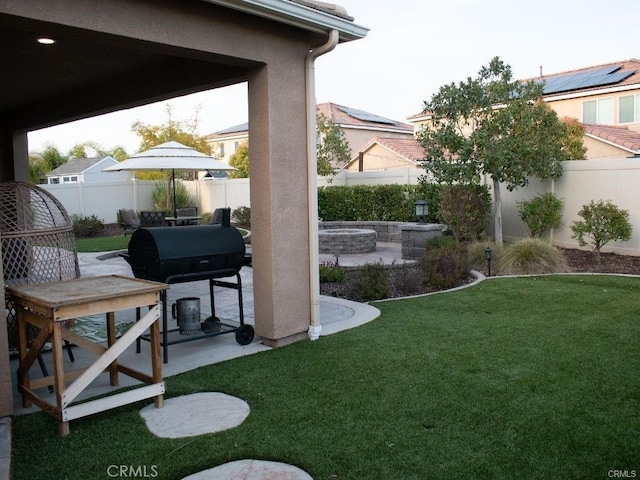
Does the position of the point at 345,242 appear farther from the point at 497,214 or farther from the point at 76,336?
the point at 76,336

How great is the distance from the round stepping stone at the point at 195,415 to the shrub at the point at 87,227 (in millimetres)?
16390

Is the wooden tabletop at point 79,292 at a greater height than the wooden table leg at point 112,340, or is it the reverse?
the wooden tabletop at point 79,292

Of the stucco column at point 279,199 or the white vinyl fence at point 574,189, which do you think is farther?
the white vinyl fence at point 574,189

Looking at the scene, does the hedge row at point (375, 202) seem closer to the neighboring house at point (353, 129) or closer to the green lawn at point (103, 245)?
the green lawn at point (103, 245)

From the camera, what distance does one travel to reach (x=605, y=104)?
22344 mm

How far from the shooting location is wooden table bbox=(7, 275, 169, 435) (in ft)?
12.1

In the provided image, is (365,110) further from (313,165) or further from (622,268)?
(313,165)

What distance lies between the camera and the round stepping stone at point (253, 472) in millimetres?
3154

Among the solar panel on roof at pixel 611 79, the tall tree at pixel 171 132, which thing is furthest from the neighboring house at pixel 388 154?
the tall tree at pixel 171 132

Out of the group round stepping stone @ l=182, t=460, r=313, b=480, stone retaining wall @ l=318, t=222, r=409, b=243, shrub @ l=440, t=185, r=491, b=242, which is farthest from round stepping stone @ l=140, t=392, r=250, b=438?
stone retaining wall @ l=318, t=222, r=409, b=243

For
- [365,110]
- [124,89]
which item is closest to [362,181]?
[124,89]

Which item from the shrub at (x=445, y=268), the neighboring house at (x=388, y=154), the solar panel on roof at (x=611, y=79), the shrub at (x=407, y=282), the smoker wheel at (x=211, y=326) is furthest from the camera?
Answer: the neighboring house at (x=388, y=154)

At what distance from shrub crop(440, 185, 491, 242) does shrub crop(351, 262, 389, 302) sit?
3959 mm

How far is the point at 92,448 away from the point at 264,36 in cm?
376
